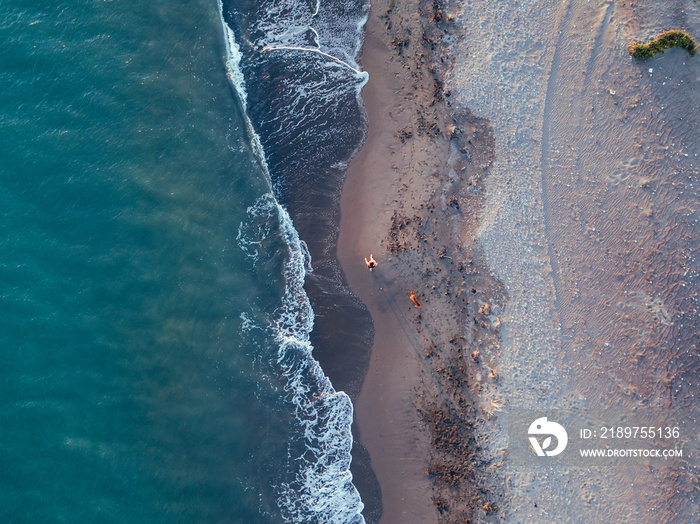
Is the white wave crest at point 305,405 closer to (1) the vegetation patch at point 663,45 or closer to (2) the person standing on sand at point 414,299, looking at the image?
(2) the person standing on sand at point 414,299

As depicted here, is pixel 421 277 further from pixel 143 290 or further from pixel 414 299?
pixel 143 290

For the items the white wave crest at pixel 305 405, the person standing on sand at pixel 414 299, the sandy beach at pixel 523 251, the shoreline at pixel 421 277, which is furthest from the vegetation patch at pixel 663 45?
the white wave crest at pixel 305 405

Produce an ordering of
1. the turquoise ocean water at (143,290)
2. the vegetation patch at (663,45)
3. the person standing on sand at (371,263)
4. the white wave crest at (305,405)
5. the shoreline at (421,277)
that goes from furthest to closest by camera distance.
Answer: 1. the person standing on sand at (371,263)
2. the vegetation patch at (663,45)
3. the white wave crest at (305,405)
4. the shoreline at (421,277)
5. the turquoise ocean water at (143,290)

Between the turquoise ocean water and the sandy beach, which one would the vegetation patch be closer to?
the sandy beach

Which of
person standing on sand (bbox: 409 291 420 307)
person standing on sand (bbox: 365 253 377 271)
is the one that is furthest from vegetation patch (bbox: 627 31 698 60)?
person standing on sand (bbox: 365 253 377 271)

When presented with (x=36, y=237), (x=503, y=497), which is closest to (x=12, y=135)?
(x=36, y=237)

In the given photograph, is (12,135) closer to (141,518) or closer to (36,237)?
(36,237)

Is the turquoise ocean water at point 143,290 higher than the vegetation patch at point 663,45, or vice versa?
the vegetation patch at point 663,45
